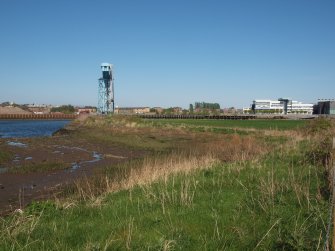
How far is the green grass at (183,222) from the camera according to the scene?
6.96m

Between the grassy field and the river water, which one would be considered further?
the river water

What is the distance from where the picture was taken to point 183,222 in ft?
27.2

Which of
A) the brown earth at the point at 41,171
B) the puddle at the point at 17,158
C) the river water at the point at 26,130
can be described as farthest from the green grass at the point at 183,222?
the river water at the point at 26,130

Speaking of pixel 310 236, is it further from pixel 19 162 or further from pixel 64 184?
pixel 19 162

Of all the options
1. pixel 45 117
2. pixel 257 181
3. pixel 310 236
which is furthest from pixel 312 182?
pixel 45 117

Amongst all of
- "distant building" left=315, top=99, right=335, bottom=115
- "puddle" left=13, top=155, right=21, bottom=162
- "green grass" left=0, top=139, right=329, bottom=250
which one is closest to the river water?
"puddle" left=13, top=155, right=21, bottom=162

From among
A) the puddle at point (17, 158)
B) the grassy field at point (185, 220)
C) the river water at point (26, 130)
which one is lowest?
the river water at point (26, 130)

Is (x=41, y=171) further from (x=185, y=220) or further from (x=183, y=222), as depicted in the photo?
(x=183, y=222)

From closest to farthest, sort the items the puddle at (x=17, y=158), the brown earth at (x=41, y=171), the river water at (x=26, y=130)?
the brown earth at (x=41, y=171)
the puddle at (x=17, y=158)
the river water at (x=26, y=130)

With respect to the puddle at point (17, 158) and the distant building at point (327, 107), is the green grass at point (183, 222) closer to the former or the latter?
the puddle at point (17, 158)

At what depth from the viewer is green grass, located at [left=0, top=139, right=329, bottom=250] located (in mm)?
6957

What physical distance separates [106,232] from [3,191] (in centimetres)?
1097

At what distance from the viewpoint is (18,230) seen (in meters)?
8.07

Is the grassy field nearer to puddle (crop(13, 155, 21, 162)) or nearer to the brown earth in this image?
the brown earth
